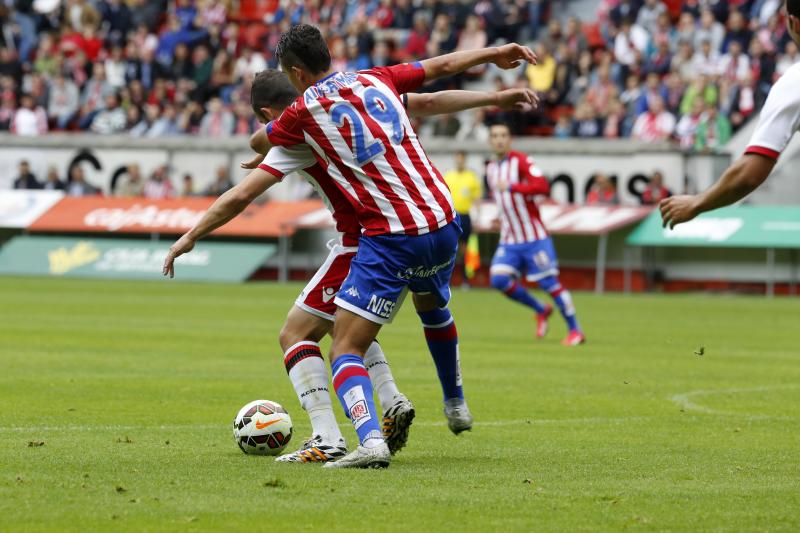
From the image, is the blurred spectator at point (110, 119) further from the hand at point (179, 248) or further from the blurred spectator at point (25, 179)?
the hand at point (179, 248)

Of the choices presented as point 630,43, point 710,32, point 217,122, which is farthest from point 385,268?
point 217,122

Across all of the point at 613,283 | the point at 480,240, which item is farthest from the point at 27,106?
the point at 613,283

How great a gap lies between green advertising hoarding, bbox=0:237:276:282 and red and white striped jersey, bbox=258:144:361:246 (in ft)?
74.0

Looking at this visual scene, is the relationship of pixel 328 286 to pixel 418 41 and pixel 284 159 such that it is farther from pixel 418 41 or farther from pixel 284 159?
pixel 418 41

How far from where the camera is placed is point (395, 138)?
25.4 feet

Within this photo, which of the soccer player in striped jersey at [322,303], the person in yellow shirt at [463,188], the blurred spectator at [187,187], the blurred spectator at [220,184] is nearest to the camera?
the soccer player in striped jersey at [322,303]

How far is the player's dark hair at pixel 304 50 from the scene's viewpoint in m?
7.70

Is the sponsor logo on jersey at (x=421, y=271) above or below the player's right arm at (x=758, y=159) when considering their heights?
below

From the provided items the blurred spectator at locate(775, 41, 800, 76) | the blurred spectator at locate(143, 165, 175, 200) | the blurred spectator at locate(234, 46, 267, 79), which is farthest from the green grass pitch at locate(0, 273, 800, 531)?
the blurred spectator at locate(234, 46, 267, 79)

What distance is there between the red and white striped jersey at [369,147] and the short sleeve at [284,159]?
2.7 inches

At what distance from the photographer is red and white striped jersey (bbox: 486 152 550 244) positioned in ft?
60.3

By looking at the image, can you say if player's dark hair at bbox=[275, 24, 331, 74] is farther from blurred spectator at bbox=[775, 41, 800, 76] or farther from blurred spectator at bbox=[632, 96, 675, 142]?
blurred spectator at bbox=[632, 96, 675, 142]

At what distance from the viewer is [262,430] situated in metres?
8.27

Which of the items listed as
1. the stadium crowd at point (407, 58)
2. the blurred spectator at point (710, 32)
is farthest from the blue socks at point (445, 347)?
the blurred spectator at point (710, 32)
